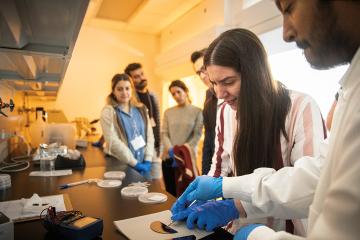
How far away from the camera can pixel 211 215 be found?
766 millimetres

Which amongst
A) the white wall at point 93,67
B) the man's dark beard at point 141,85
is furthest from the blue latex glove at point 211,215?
the white wall at point 93,67

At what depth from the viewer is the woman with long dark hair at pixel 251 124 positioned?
83 centimetres

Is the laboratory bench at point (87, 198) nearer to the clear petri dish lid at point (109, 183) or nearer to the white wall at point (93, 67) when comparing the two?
the clear petri dish lid at point (109, 183)

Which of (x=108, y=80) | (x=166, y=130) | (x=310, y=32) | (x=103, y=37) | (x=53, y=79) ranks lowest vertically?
(x=166, y=130)

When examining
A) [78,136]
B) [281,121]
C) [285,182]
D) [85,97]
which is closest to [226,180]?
[285,182]

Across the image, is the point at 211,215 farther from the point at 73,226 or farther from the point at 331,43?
the point at 331,43

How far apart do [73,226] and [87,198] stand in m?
0.38

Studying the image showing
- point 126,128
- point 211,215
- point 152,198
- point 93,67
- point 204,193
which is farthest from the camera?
point 93,67

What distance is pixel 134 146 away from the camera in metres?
2.23

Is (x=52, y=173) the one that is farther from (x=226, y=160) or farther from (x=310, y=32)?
(x=310, y=32)

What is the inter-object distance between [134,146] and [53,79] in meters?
0.83

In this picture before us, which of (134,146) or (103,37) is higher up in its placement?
(103,37)

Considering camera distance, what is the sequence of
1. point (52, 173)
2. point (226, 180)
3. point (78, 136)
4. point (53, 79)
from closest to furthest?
point (226, 180) → point (52, 173) → point (53, 79) → point (78, 136)

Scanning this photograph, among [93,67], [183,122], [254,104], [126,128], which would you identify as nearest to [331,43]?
[254,104]
